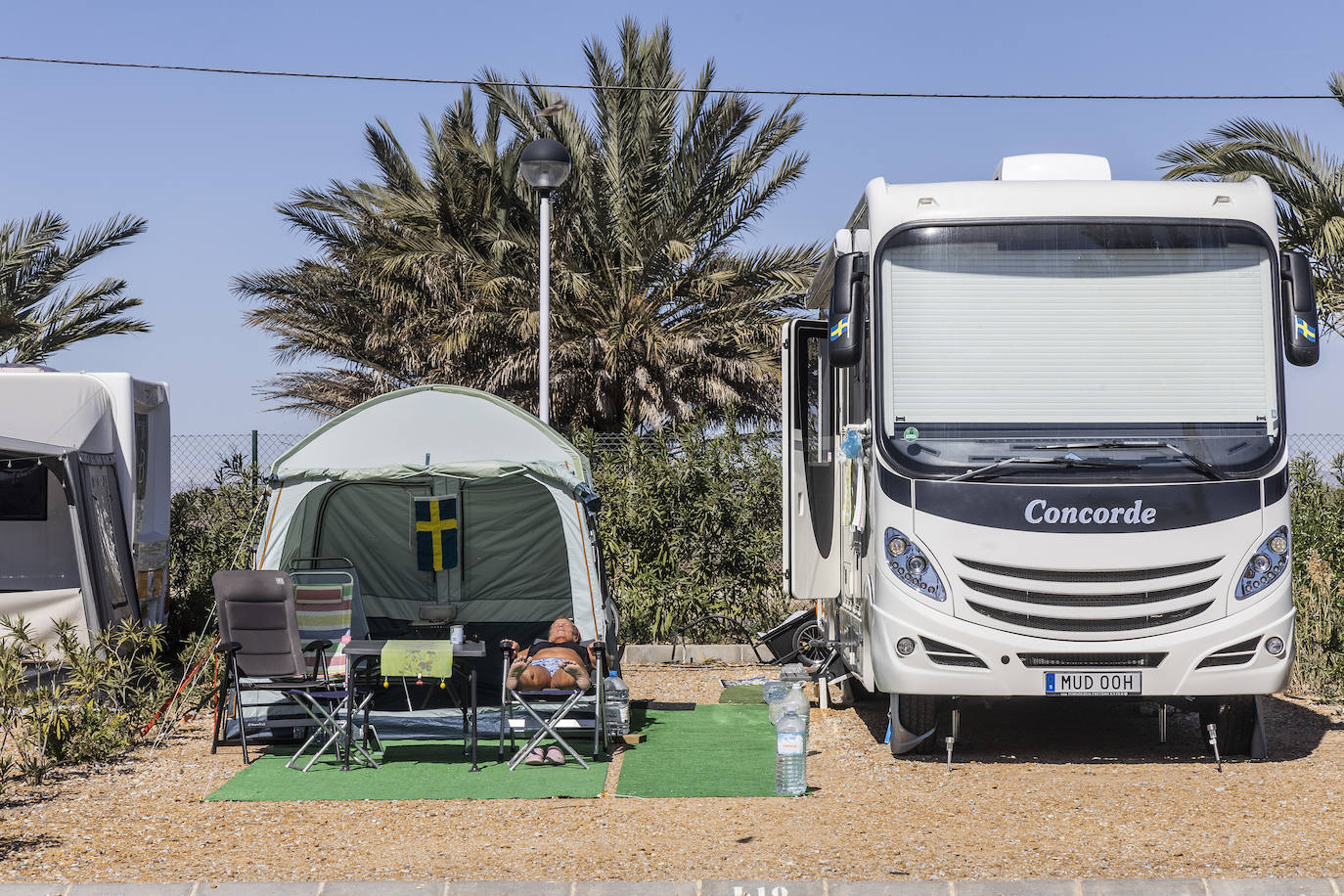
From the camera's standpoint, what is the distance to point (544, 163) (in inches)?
424

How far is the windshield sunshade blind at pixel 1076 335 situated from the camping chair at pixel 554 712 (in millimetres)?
2361

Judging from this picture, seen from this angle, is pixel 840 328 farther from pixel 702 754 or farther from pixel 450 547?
pixel 450 547

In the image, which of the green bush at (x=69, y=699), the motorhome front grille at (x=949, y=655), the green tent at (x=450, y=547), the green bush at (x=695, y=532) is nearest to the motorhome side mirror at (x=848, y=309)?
the motorhome front grille at (x=949, y=655)

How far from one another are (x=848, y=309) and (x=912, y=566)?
54.0 inches

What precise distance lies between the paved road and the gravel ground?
18cm

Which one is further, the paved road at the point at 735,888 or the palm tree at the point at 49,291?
the palm tree at the point at 49,291

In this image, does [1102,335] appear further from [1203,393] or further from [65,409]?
[65,409]

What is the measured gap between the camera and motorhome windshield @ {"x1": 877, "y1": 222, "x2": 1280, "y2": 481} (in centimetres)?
705

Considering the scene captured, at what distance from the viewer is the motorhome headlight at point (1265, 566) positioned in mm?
7051

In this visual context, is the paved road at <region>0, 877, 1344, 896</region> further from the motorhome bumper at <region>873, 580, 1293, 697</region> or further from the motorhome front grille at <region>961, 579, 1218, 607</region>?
the motorhome front grille at <region>961, 579, 1218, 607</region>

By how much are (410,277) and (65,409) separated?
9126 millimetres

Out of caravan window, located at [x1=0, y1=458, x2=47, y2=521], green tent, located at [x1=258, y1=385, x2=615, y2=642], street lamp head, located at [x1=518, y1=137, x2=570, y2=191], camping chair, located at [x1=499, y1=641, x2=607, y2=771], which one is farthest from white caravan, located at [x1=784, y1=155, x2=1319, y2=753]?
caravan window, located at [x1=0, y1=458, x2=47, y2=521]

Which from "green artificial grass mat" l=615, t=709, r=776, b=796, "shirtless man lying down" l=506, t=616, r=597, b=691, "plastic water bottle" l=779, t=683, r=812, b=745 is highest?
"shirtless man lying down" l=506, t=616, r=597, b=691

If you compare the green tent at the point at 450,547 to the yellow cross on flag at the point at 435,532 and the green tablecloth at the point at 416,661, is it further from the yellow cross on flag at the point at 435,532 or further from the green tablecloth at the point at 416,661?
the green tablecloth at the point at 416,661
